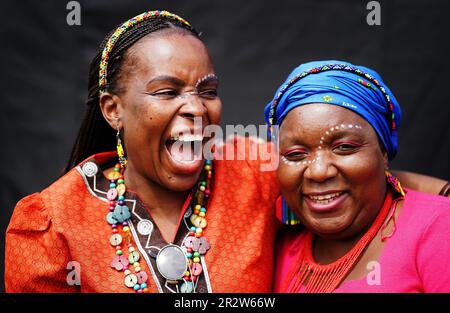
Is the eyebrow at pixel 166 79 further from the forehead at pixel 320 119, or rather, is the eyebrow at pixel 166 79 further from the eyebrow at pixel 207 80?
the forehead at pixel 320 119

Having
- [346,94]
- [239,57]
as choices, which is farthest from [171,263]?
[239,57]

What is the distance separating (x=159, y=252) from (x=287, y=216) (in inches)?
24.4

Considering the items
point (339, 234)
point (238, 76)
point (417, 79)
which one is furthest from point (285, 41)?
point (339, 234)

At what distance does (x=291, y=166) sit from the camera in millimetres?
2652

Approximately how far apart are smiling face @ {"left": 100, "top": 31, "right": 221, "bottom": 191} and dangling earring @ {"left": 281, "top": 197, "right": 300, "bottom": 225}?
1.41 feet

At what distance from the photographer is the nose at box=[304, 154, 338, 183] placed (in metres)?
2.54

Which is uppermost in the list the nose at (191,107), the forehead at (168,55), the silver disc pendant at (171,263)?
the forehead at (168,55)

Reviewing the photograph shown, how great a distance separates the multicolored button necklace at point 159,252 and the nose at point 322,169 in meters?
0.56

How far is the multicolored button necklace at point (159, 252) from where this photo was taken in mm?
2621

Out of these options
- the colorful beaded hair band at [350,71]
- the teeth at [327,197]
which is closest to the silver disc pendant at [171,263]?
the teeth at [327,197]

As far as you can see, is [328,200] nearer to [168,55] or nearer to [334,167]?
[334,167]

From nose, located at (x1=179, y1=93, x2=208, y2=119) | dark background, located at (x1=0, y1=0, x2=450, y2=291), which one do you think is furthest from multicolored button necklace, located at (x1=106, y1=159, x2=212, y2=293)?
dark background, located at (x1=0, y1=0, x2=450, y2=291)
